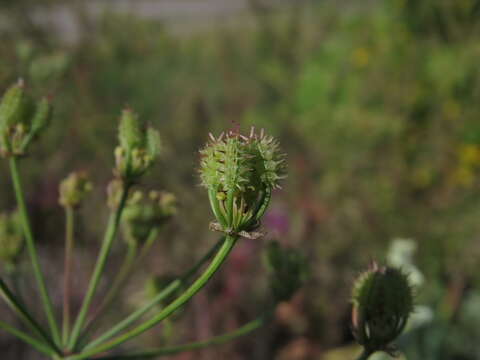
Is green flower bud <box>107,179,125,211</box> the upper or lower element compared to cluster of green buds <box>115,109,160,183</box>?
lower

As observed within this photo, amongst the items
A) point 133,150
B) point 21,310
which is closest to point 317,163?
point 133,150

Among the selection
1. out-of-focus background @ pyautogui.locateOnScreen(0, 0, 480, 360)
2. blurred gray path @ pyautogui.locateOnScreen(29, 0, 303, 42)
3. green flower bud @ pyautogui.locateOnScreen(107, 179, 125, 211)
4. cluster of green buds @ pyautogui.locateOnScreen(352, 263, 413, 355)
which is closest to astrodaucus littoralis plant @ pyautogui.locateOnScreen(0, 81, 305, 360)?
green flower bud @ pyautogui.locateOnScreen(107, 179, 125, 211)

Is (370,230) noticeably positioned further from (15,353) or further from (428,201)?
(15,353)

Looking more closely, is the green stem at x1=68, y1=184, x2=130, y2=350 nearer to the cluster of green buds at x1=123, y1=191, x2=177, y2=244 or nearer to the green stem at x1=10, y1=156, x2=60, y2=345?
the green stem at x1=10, y1=156, x2=60, y2=345

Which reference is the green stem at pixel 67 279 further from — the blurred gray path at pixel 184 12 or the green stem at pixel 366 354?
the blurred gray path at pixel 184 12

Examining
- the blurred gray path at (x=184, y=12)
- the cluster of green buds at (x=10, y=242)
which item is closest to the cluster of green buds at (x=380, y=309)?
the cluster of green buds at (x=10, y=242)

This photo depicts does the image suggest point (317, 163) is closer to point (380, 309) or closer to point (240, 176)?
point (380, 309)

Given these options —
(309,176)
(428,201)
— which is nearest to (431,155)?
(428,201)
